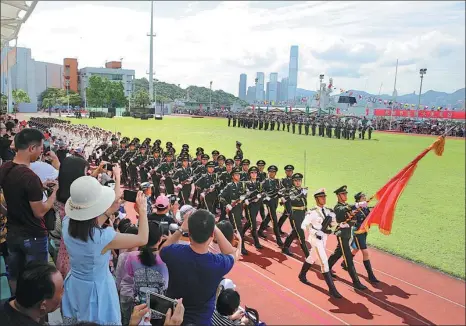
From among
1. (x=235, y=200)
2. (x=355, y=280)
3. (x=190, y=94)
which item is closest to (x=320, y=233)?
(x=355, y=280)

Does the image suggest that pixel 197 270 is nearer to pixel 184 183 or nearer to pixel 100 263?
pixel 100 263

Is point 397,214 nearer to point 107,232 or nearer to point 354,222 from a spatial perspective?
point 354,222

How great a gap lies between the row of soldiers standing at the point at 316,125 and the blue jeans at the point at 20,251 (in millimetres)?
24760

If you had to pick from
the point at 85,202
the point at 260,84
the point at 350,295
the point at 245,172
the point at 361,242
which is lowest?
the point at 350,295

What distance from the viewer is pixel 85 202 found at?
98.6 inches

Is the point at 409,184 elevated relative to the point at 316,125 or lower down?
lower down

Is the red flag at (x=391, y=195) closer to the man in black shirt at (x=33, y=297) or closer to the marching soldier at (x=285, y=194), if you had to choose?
the marching soldier at (x=285, y=194)

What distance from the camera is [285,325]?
4.84 meters

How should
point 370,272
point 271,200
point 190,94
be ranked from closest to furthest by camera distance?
point 370,272
point 271,200
point 190,94

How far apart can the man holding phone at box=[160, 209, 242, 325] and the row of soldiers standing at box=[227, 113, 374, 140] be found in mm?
25064

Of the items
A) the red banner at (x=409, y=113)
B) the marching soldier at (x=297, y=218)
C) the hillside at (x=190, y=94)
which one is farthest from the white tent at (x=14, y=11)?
the hillside at (x=190, y=94)

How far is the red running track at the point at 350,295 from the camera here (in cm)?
514

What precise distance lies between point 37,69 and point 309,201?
7007 cm

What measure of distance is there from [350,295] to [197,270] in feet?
12.8
